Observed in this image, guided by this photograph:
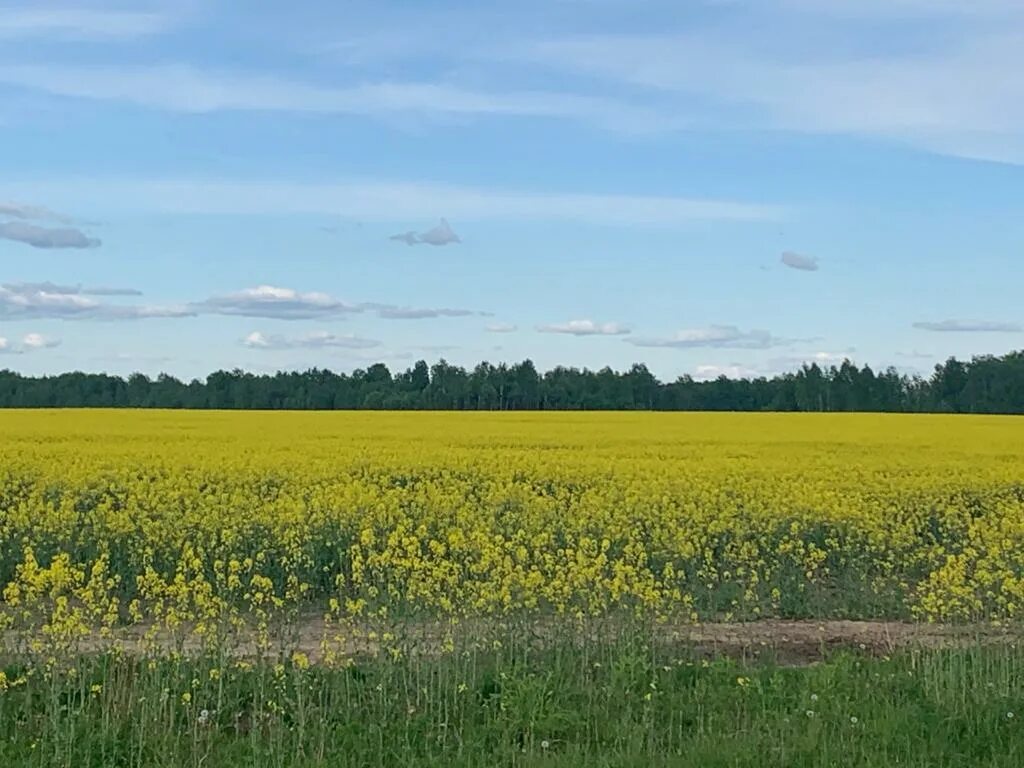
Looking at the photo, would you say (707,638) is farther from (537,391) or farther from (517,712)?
(537,391)

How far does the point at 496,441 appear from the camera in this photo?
3070 centimetres

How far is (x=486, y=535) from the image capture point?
11.6 m

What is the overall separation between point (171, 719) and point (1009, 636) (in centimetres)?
756

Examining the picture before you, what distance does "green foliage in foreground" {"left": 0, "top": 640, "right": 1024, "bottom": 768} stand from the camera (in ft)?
22.8

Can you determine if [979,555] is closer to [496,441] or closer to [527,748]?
[527,748]

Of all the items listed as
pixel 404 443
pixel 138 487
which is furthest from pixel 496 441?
pixel 138 487

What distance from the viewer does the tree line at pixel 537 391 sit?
7944 centimetres

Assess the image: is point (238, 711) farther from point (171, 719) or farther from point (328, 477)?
point (328, 477)

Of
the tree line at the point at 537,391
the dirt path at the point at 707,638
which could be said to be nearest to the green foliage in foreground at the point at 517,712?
the dirt path at the point at 707,638

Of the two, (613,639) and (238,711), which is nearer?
(238,711)

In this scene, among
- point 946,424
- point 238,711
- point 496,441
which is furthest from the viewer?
point 946,424

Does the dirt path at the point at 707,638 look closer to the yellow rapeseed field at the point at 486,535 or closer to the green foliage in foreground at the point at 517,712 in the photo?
the yellow rapeseed field at the point at 486,535

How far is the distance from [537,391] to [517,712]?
252ft

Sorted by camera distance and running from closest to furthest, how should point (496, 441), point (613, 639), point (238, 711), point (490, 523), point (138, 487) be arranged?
point (238, 711)
point (613, 639)
point (490, 523)
point (138, 487)
point (496, 441)
